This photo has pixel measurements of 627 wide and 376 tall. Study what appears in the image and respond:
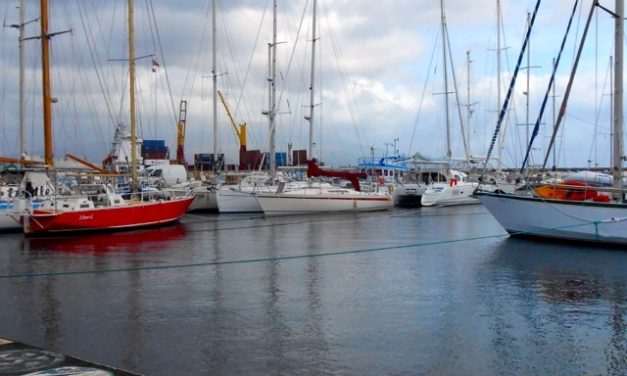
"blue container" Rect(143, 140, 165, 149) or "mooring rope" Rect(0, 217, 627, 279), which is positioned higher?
"blue container" Rect(143, 140, 165, 149)

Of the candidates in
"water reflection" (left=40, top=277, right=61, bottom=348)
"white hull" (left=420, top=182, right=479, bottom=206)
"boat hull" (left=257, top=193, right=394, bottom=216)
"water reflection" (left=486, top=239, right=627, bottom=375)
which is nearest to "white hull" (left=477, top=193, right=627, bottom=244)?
→ "water reflection" (left=486, top=239, right=627, bottom=375)

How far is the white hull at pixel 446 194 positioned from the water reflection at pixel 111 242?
2401 cm

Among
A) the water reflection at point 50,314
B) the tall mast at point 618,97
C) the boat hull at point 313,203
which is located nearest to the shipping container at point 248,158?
the boat hull at point 313,203

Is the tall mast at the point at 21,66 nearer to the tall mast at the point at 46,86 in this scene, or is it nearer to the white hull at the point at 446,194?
the tall mast at the point at 46,86

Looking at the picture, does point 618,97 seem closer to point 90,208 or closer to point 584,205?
point 584,205

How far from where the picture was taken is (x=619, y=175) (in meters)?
22.5

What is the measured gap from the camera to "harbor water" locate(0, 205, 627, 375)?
379 inches


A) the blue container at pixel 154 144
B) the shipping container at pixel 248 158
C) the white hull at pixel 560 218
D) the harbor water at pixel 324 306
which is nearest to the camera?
the harbor water at pixel 324 306

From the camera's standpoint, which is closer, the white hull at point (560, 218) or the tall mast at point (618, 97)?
the white hull at point (560, 218)

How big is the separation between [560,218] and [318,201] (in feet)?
65.9

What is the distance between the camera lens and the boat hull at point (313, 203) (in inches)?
1577

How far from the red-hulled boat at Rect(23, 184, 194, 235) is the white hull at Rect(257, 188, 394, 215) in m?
8.08

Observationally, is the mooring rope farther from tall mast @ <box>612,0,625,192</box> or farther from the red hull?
the red hull

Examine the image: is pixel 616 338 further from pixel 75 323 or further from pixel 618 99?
pixel 618 99
